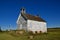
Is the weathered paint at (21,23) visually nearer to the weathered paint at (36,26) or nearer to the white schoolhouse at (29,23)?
the white schoolhouse at (29,23)

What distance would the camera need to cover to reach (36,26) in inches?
1841

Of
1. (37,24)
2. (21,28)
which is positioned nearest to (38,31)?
(37,24)

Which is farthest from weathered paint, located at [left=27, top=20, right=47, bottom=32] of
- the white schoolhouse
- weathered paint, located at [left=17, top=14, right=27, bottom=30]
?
weathered paint, located at [left=17, top=14, right=27, bottom=30]

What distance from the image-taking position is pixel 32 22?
45875 mm

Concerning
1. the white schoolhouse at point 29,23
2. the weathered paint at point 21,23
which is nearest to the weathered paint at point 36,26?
the white schoolhouse at point 29,23

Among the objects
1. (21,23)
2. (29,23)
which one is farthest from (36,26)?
(21,23)

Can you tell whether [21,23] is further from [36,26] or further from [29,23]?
[36,26]

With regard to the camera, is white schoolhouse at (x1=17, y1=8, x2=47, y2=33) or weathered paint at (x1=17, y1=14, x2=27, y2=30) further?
weathered paint at (x1=17, y1=14, x2=27, y2=30)

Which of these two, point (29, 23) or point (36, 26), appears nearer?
point (29, 23)

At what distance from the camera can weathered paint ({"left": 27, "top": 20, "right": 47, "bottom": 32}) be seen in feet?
146

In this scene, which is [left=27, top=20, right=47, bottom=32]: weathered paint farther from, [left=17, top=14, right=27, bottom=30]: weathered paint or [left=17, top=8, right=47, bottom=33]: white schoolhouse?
[left=17, top=14, right=27, bottom=30]: weathered paint

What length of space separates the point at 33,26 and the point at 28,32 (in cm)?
326

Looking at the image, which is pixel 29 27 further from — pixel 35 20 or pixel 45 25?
pixel 45 25

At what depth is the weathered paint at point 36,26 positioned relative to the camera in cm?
4455
